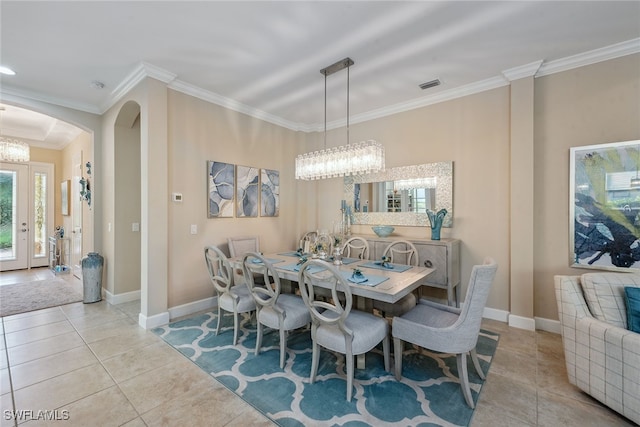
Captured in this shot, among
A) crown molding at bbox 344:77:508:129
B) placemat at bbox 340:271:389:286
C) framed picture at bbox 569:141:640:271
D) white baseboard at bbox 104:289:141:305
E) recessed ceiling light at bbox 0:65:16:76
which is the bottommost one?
white baseboard at bbox 104:289:141:305

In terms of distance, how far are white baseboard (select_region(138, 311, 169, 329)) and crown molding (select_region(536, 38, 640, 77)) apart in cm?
511

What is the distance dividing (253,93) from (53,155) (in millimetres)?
5912

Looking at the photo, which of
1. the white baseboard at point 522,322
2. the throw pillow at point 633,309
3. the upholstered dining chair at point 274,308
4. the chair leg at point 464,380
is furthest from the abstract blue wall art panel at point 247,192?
the throw pillow at point 633,309

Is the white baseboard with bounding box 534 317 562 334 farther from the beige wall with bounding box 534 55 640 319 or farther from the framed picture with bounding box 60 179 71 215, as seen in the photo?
the framed picture with bounding box 60 179 71 215

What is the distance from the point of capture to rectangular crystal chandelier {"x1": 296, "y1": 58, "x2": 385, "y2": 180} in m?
2.84

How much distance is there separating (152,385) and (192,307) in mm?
1531

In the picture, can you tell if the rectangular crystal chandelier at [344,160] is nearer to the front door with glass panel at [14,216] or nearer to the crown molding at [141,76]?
the crown molding at [141,76]

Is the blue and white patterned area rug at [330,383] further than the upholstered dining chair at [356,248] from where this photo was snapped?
No

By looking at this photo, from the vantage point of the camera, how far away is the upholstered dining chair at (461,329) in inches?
72.4

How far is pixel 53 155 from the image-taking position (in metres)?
6.39

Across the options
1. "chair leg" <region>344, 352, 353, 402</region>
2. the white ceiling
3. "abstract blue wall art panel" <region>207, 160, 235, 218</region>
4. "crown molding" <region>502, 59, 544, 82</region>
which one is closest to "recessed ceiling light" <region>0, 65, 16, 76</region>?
the white ceiling

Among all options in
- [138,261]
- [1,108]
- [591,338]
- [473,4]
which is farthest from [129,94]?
[591,338]

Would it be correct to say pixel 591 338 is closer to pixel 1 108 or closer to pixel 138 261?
pixel 138 261

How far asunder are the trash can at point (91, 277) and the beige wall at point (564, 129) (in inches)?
229
